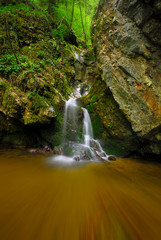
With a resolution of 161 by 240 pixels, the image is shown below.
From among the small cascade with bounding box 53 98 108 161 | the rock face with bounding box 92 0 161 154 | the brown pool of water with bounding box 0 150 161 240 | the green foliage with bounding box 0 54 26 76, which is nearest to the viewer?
the brown pool of water with bounding box 0 150 161 240

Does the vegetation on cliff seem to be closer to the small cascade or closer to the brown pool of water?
the small cascade

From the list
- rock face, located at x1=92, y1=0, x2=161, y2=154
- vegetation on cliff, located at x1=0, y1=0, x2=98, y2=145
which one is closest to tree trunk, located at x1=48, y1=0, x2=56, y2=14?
vegetation on cliff, located at x1=0, y1=0, x2=98, y2=145

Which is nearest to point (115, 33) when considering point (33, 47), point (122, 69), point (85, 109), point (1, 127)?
point (122, 69)

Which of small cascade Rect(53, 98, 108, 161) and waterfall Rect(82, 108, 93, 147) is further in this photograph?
waterfall Rect(82, 108, 93, 147)

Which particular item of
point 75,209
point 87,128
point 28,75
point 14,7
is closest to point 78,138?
point 87,128

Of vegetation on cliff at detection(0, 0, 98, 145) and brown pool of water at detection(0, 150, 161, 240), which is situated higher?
vegetation on cliff at detection(0, 0, 98, 145)

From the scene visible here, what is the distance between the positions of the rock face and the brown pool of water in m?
2.57

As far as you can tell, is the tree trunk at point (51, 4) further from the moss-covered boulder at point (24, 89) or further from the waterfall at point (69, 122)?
the waterfall at point (69, 122)

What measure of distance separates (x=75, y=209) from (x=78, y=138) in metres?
3.90

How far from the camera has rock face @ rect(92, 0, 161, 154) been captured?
384 cm

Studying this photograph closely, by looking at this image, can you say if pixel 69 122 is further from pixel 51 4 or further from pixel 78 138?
pixel 51 4

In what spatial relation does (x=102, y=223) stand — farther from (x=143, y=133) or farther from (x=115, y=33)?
(x=115, y=33)

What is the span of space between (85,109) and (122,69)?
2.98 meters

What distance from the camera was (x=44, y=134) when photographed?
17.5 feet
